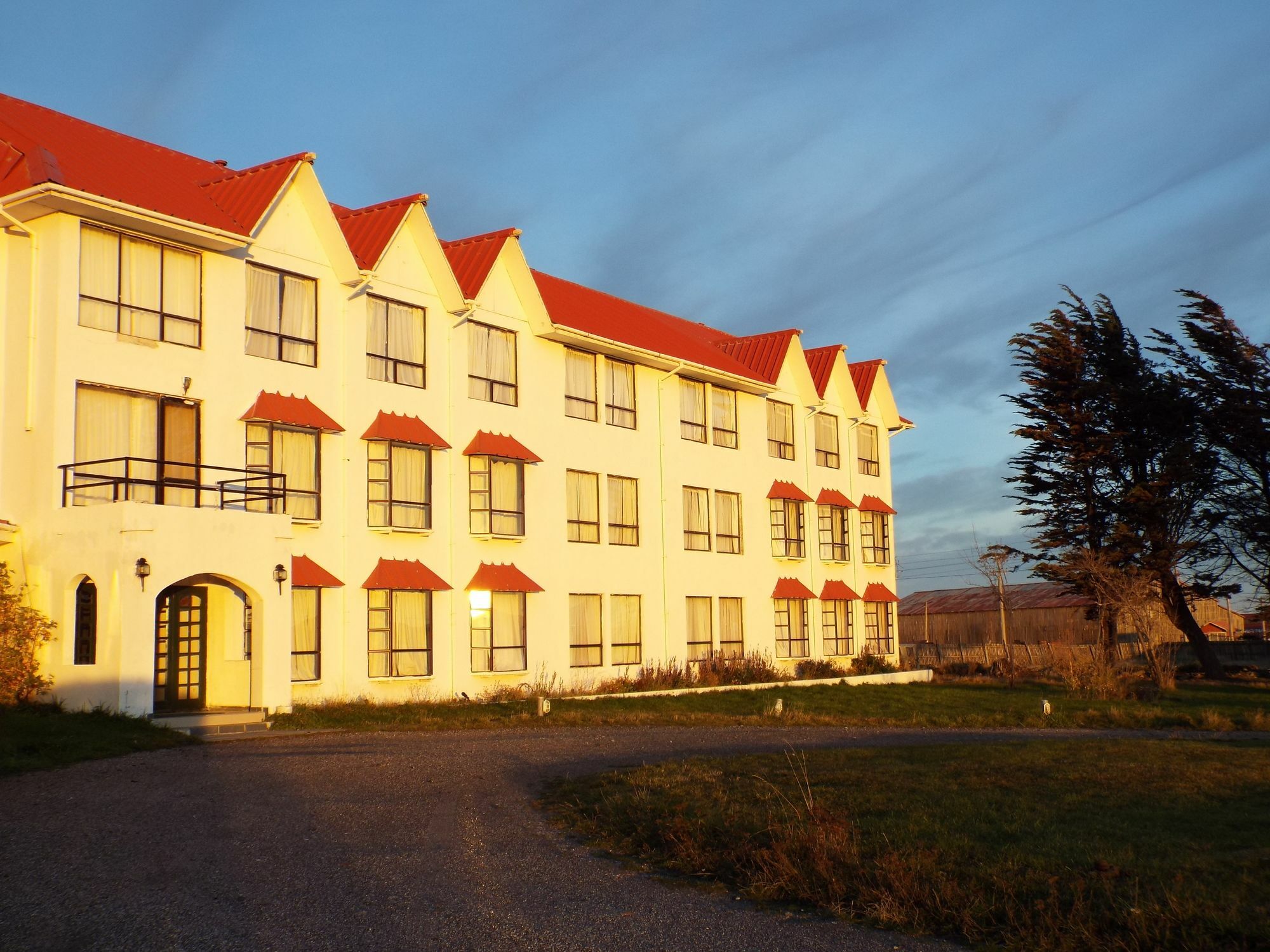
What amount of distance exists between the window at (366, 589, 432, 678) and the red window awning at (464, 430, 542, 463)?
3.52 m

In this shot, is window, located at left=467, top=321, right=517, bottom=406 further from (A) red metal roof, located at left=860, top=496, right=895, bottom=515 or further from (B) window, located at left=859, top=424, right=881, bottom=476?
(B) window, located at left=859, top=424, right=881, bottom=476

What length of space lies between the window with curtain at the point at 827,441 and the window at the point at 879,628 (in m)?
5.45

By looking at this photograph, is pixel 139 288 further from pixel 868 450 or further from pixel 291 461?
pixel 868 450

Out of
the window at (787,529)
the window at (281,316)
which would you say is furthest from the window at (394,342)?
the window at (787,529)

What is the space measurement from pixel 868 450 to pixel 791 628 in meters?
8.91

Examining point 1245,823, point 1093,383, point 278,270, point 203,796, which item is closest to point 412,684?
point 278,270

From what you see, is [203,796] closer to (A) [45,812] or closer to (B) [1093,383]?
Answer: (A) [45,812]

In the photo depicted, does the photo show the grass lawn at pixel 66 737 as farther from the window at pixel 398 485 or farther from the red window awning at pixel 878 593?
the red window awning at pixel 878 593

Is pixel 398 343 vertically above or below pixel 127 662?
above

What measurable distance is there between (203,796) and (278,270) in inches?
551

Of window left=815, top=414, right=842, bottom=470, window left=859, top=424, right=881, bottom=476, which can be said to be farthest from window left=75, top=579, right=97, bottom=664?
window left=859, top=424, right=881, bottom=476

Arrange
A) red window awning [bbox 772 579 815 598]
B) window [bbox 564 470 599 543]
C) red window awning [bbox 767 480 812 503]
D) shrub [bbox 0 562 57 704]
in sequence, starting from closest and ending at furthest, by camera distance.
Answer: shrub [bbox 0 562 57 704] → window [bbox 564 470 599 543] → red window awning [bbox 772 579 815 598] → red window awning [bbox 767 480 812 503]

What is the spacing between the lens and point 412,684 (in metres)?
26.8

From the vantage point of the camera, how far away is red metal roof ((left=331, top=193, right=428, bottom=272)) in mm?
26531
